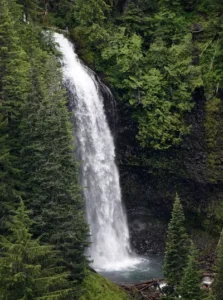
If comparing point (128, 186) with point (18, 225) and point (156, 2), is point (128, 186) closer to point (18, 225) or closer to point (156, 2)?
point (156, 2)

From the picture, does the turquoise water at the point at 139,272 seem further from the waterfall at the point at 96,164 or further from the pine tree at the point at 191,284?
the pine tree at the point at 191,284

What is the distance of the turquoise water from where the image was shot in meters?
32.2

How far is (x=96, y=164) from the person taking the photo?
117 ft

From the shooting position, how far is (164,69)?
3828 centimetres

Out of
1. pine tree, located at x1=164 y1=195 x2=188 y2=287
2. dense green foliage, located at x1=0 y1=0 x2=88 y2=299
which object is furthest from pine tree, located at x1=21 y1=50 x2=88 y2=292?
pine tree, located at x1=164 y1=195 x2=188 y2=287

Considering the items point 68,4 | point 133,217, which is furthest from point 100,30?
point 133,217

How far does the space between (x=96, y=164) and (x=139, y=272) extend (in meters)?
8.22

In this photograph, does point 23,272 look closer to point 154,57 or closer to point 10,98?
point 10,98

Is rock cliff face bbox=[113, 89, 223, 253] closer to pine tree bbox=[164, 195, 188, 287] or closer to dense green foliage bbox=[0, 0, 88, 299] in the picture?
pine tree bbox=[164, 195, 188, 287]

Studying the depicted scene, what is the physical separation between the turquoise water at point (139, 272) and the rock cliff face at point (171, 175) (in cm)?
229

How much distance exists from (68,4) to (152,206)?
1844cm

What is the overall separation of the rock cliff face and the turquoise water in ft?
7.51

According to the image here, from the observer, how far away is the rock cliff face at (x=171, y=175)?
125 ft

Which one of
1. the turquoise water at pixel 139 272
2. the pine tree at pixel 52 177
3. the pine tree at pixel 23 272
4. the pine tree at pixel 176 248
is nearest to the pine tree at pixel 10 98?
the pine tree at pixel 52 177
